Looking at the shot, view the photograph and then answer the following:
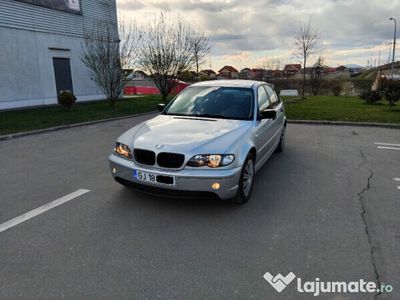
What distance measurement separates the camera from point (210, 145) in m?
3.79

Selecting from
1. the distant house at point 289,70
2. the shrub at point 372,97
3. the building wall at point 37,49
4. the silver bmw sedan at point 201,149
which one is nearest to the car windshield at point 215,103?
the silver bmw sedan at point 201,149

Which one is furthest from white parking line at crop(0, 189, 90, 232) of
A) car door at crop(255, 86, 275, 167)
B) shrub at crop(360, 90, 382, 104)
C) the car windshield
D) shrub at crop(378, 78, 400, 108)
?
shrub at crop(360, 90, 382, 104)

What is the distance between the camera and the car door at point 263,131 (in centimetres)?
471

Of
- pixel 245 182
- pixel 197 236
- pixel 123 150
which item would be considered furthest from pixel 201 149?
pixel 123 150

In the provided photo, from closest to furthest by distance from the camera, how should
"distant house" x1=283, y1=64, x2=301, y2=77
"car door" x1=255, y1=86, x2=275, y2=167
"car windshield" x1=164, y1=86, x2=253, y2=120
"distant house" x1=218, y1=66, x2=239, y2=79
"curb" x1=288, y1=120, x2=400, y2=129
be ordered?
"car door" x1=255, y1=86, x2=275, y2=167 < "car windshield" x1=164, y1=86, x2=253, y2=120 < "curb" x1=288, y1=120, x2=400, y2=129 < "distant house" x1=283, y1=64, x2=301, y2=77 < "distant house" x1=218, y1=66, x2=239, y2=79

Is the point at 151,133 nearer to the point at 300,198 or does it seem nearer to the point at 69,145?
the point at 300,198

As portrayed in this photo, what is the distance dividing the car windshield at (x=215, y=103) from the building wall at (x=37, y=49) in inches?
541

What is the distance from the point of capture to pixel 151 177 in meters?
3.77

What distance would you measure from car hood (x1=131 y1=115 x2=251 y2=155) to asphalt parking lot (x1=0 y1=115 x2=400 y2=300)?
0.81 m

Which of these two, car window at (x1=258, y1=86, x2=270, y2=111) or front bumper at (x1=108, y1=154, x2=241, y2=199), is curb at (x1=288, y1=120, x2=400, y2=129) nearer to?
car window at (x1=258, y1=86, x2=270, y2=111)

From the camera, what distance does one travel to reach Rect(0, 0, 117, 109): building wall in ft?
51.3

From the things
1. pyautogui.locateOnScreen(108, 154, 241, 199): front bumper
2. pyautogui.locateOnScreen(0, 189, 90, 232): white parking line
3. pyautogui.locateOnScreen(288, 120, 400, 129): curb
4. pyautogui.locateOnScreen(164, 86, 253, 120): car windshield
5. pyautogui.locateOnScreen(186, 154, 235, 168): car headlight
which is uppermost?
pyautogui.locateOnScreen(164, 86, 253, 120): car windshield

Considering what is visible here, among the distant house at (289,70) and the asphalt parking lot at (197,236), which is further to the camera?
the distant house at (289,70)

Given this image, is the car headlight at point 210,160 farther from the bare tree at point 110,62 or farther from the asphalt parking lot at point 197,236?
the bare tree at point 110,62
